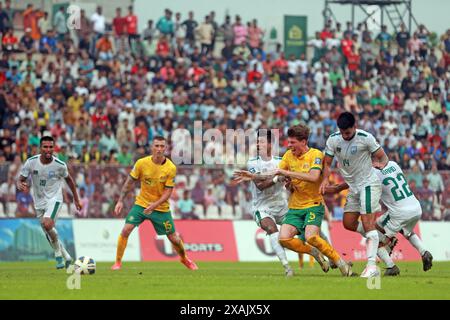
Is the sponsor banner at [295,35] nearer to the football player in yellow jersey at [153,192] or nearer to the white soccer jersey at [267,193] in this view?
the football player in yellow jersey at [153,192]

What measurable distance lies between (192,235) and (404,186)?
1178cm

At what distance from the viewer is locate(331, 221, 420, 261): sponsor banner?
110 feet

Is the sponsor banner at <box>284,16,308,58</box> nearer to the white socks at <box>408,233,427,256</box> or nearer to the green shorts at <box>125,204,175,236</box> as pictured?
the green shorts at <box>125,204,175,236</box>

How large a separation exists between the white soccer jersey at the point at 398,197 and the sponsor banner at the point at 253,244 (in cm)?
1092

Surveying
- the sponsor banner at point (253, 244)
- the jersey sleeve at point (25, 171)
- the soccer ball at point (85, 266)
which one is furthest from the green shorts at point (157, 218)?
the sponsor banner at point (253, 244)

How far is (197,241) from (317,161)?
13.7m

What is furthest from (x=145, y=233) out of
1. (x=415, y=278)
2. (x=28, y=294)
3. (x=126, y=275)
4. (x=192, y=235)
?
(x=28, y=294)

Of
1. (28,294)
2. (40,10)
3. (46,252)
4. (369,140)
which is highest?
(40,10)

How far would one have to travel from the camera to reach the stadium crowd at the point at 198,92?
34469mm

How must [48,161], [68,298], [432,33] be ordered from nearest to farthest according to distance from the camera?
1. [68,298]
2. [48,161]
3. [432,33]

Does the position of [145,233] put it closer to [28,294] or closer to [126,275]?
[126,275]

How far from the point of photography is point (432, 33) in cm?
4766

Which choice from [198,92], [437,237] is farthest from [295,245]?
[198,92]

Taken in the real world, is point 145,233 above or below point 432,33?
below
